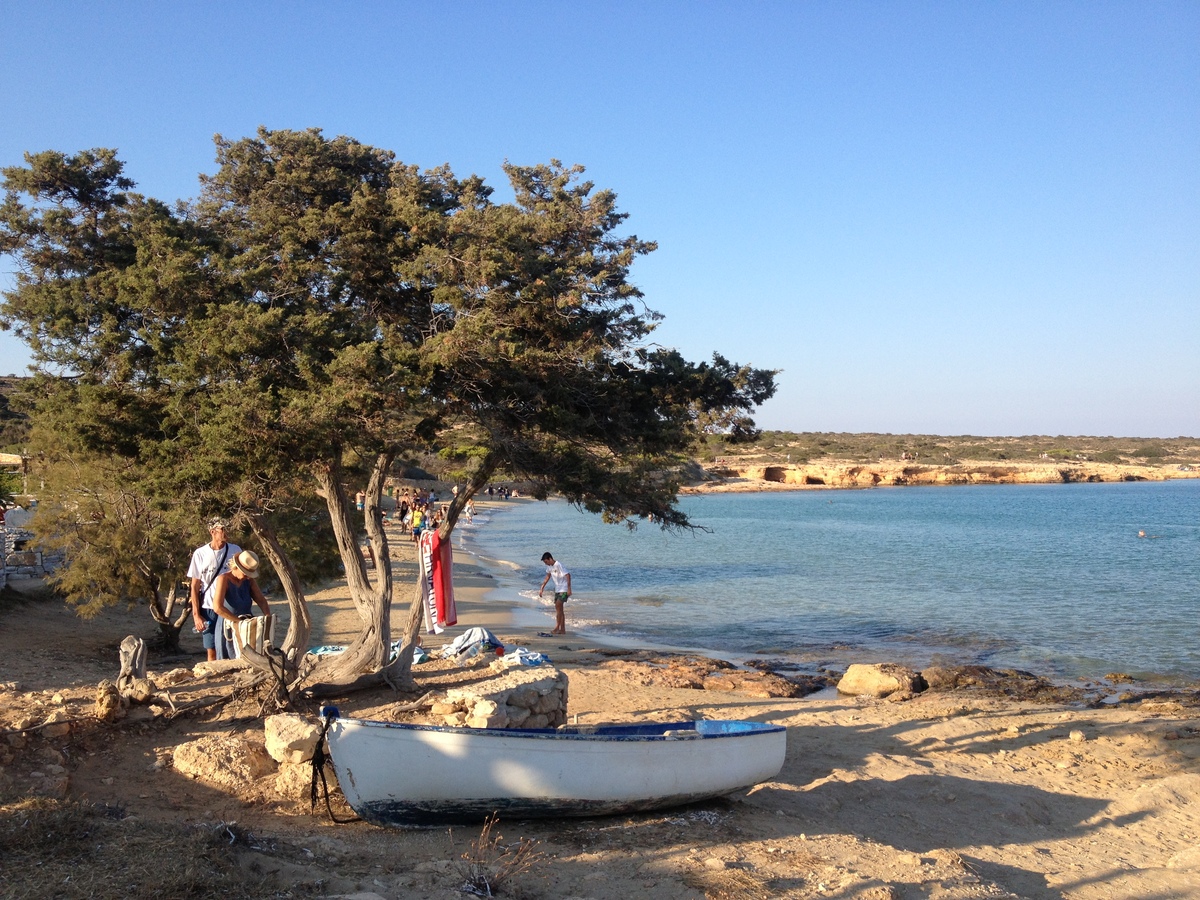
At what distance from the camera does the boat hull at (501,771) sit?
648 cm

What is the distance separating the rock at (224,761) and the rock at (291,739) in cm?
13

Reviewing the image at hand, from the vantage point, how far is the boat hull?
6484mm

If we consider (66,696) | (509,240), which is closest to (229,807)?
(66,696)

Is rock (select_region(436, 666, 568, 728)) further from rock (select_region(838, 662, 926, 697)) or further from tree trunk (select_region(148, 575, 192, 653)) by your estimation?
tree trunk (select_region(148, 575, 192, 653))

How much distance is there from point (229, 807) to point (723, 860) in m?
3.67

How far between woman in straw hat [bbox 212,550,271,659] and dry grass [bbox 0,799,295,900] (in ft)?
9.90

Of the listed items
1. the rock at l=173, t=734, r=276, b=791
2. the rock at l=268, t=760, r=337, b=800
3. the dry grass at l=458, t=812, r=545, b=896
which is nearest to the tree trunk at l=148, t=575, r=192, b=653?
the rock at l=173, t=734, r=276, b=791

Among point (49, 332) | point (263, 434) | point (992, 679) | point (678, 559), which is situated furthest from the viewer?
point (678, 559)

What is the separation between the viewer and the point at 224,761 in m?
7.36

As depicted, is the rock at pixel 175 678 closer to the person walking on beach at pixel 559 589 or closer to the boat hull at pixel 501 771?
the boat hull at pixel 501 771

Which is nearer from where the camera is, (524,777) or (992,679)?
(524,777)

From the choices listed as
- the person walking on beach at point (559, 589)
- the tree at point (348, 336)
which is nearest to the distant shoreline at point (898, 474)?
the person walking on beach at point (559, 589)

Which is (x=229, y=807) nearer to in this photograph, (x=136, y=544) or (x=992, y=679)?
(x=136, y=544)

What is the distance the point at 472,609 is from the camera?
2241 centimetres
